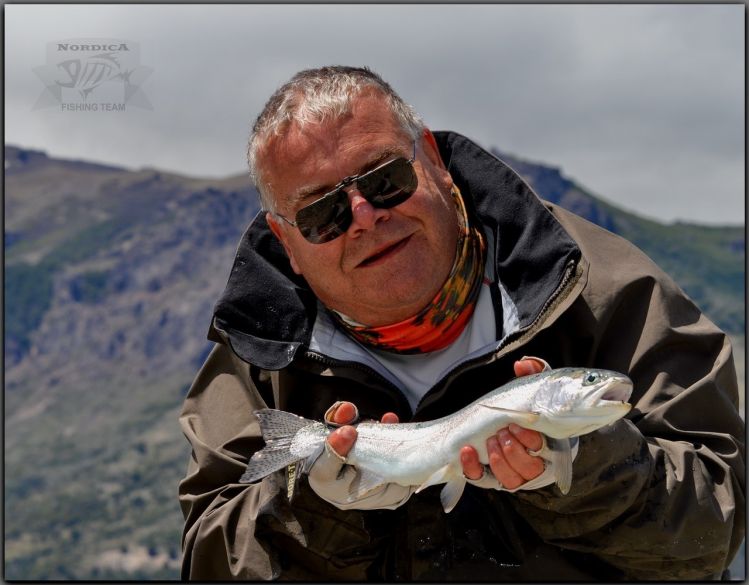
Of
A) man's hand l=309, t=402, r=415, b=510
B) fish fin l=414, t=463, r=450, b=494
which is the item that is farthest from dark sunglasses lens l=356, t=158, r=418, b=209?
fish fin l=414, t=463, r=450, b=494

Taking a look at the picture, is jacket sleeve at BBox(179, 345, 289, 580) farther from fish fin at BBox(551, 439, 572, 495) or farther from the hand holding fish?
fish fin at BBox(551, 439, 572, 495)

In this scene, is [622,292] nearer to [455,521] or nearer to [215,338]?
[455,521]

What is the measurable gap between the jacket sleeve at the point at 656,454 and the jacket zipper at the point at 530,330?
15 cm

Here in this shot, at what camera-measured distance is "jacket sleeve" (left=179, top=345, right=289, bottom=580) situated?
5.38 meters

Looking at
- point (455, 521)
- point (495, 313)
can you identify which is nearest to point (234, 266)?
point (495, 313)

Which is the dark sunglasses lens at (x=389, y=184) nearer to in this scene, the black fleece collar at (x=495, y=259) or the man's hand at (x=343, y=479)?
the black fleece collar at (x=495, y=259)

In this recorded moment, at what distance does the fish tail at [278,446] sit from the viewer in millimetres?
4934

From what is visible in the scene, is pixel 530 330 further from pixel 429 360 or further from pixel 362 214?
pixel 362 214

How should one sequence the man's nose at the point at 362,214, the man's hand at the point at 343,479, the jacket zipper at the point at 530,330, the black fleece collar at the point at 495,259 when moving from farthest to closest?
the man's nose at the point at 362,214 → the black fleece collar at the point at 495,259 → the jacket zipper at the point at 530,330 → the man's hand at the point at 343,479

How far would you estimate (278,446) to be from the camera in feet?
16.6

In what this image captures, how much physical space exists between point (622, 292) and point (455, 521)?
1.43 metres

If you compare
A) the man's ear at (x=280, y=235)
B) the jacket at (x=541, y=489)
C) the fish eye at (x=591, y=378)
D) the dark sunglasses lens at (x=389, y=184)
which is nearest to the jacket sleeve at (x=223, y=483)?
the jacket at (x=541, y=489)

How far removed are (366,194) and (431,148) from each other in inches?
27.6

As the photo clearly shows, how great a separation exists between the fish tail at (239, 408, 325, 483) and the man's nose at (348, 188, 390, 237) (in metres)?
1.13
